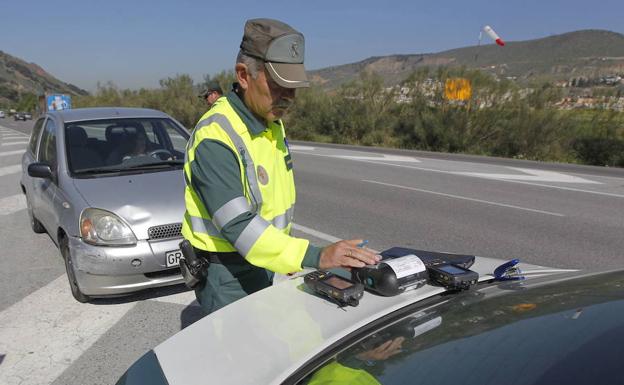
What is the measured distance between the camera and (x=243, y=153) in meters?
1.93

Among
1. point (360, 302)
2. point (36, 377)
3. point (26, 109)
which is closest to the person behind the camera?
point (360, 302)

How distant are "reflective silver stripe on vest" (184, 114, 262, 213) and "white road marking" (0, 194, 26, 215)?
23.1ft

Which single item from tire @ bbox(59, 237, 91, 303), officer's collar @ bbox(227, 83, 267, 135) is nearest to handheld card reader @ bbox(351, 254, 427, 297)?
officer's collar @ bbox(227, 83, 267, 135)

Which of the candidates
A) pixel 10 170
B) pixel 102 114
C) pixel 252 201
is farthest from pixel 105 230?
pixel 10 170

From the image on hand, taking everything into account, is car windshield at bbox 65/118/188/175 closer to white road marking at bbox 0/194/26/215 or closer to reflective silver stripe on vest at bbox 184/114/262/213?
reflective silver stripe on vest at bbox 184/114/262/213

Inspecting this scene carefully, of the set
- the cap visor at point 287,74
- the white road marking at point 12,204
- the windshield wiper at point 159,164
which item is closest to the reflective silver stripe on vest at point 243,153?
the cap visor at point 287,74

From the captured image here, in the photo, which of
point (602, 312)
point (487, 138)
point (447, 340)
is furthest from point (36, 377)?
point (487, 138)

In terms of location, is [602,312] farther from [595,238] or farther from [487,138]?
[487,138]

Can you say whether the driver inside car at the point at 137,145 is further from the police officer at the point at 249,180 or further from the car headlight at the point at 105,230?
the police officer at the point at 249,180

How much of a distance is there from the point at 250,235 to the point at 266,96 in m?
0.55

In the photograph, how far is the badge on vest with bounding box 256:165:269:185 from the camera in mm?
1999

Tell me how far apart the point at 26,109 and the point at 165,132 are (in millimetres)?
120566

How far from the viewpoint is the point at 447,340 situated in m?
1.48

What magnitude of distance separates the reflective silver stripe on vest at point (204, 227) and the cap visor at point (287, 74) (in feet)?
2.10
